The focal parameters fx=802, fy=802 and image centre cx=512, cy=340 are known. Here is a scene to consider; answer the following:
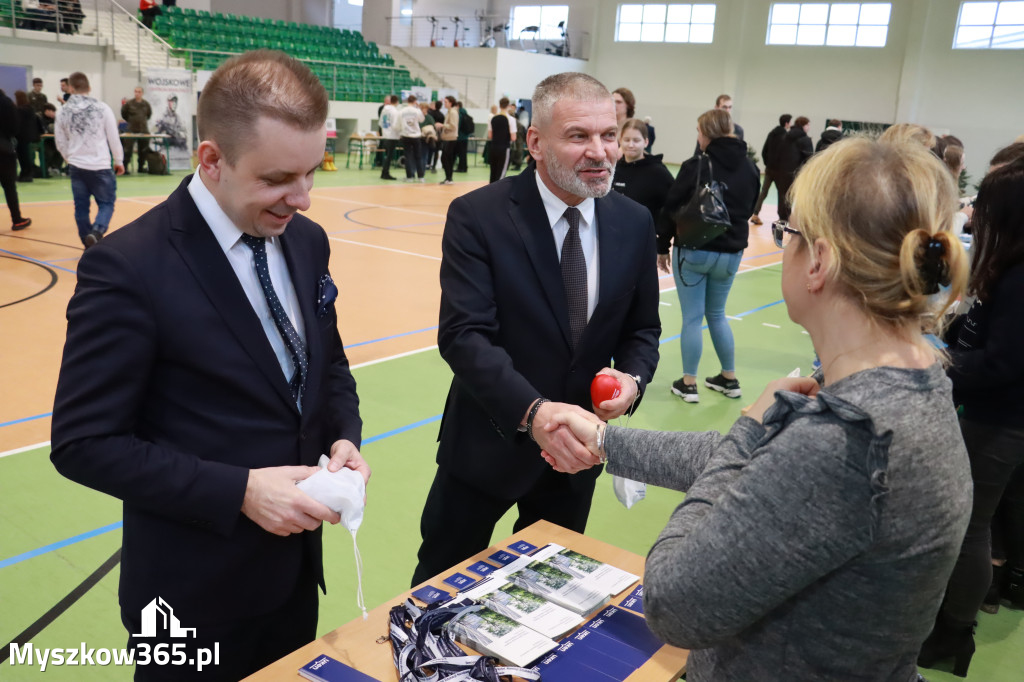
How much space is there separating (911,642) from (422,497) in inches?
127

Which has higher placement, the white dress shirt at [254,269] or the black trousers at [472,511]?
the white dress shirt at [254,269]

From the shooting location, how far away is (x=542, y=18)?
30.5 meters

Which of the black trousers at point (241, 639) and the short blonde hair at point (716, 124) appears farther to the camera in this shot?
the short blonde hair at point (716, 124)

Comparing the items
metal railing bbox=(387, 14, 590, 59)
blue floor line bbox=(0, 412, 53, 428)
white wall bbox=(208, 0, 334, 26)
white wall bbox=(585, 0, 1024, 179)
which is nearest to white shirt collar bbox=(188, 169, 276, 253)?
blue floor line bbox=(0, 412, 53, 428)

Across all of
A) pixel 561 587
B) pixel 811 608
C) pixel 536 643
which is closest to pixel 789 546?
pixel 811 608

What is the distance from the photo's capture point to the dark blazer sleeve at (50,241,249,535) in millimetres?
1573

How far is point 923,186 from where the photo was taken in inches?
49.3

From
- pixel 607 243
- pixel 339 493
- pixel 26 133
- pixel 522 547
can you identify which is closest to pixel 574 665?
pixel 522 547

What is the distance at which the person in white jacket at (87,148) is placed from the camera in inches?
353

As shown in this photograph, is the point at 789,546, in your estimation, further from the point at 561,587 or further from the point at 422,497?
the point at 422,497

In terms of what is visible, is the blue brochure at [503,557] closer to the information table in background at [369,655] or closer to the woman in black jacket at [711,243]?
the information table in background at [369,655]

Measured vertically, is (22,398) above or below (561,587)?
below

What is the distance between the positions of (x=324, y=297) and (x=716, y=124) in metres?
4.61

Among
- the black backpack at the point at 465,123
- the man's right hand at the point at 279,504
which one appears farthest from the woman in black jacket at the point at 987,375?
the black backpack at the point at 465,123
